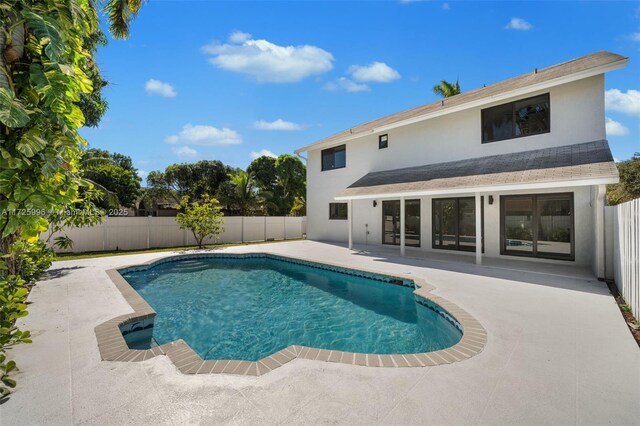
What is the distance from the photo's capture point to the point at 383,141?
18547 millimetres

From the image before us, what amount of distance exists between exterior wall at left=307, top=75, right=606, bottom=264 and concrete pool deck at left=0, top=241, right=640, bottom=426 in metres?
8.69

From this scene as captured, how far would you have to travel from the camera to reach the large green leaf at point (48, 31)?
2.53m

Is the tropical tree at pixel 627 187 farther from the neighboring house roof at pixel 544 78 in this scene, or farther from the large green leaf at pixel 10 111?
the large green leaf at pixel 10 111

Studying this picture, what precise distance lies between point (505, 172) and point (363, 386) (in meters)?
11.1

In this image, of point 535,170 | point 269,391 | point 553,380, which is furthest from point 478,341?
point 535,170

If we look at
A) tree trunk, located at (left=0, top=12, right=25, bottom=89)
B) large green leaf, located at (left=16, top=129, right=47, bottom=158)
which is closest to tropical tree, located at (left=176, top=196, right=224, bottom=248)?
tree trunk, located at (left=0, top=12, right=25, bottom=89)

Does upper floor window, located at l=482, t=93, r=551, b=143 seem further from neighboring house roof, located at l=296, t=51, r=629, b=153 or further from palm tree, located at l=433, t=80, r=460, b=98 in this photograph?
palm tree, located at l=433, t=80, r=460, b=98

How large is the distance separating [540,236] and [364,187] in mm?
8434

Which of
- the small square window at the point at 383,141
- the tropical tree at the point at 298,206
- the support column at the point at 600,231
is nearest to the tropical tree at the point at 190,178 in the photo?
the tropical tree at the point at 298,206

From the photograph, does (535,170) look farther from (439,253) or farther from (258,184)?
(258,184)

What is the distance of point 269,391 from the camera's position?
11.2 feet

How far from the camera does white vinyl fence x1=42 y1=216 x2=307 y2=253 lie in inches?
669

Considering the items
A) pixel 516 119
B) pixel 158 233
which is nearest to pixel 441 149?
pixel 516 119

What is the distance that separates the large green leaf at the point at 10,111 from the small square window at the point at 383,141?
17647mm
